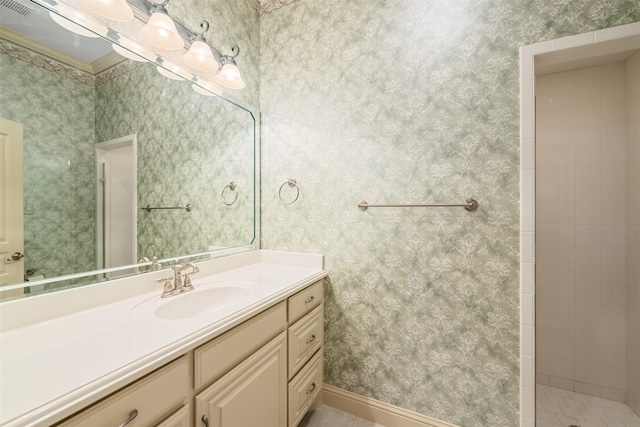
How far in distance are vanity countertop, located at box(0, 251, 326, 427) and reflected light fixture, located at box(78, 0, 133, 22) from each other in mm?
1009

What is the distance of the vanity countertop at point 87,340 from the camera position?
1.67ft

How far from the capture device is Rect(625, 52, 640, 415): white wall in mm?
1565

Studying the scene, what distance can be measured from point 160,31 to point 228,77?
397mm

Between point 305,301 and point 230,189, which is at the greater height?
point 230,189

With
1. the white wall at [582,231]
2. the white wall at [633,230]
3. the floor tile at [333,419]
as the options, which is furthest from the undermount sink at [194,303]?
the white wall at [633,230]

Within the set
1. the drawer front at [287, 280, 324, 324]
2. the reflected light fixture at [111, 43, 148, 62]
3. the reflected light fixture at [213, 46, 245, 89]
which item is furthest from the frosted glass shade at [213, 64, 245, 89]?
the drawer front at [287, 280, 324, 324]

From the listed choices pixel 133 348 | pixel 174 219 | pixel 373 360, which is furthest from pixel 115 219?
pixel 373 360

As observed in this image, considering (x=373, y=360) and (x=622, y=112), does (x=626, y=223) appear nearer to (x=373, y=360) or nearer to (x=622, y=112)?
(x=622, y=112)

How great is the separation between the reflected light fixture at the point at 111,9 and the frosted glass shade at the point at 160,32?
0.10 meters

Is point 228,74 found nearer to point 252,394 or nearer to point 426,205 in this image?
point 426,205

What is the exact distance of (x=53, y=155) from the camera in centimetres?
90

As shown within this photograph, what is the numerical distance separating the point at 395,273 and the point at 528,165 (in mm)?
799

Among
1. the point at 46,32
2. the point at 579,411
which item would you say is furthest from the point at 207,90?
the point at 579,411

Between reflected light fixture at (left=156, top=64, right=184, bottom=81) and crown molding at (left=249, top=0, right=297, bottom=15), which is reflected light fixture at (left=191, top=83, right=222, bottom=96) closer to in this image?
reflected light fixture at (left=156, top=64, right=184, bottom=81)
